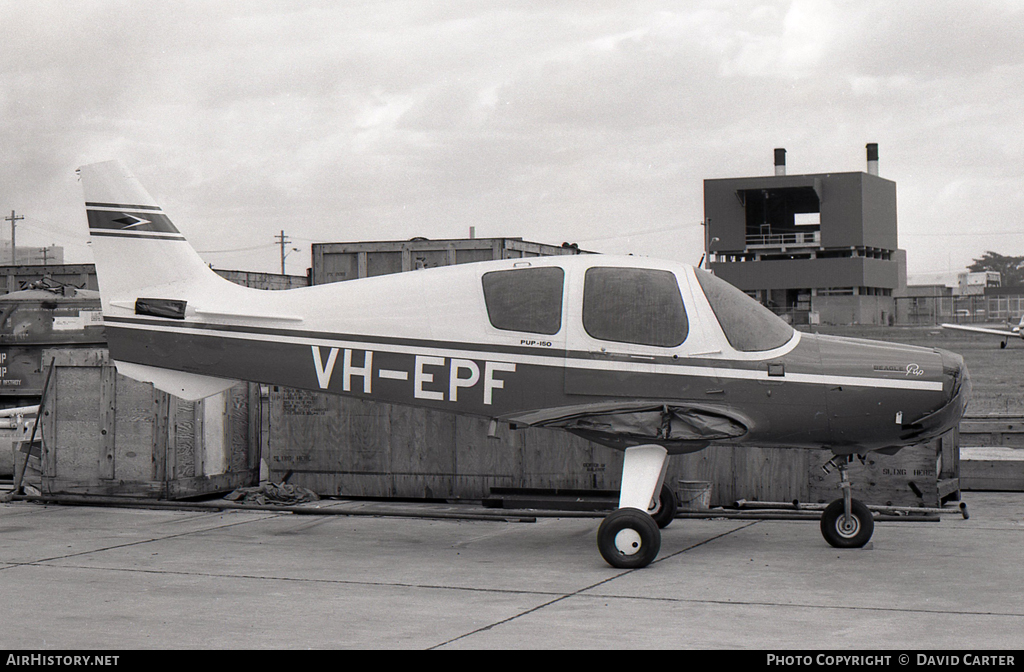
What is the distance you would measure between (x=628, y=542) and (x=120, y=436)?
6.21m

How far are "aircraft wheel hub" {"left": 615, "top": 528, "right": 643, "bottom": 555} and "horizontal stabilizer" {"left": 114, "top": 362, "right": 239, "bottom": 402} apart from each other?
144 inches

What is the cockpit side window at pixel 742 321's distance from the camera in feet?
27.5

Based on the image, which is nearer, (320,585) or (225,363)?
(320,585)

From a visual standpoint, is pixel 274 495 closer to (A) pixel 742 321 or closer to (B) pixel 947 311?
(A) pixel 742 321

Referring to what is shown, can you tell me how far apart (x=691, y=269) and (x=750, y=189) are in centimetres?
6908

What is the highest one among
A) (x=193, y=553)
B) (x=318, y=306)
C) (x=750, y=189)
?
(x=750, y=189)

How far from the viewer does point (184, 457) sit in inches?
447

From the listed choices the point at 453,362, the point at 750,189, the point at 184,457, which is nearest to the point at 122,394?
the point at 184,457

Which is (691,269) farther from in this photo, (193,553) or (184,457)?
(184,457)

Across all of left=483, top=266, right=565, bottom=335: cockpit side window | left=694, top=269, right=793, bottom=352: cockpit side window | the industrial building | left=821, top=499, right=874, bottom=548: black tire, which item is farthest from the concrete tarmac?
the industrial building

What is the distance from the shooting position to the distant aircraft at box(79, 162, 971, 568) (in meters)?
8.26

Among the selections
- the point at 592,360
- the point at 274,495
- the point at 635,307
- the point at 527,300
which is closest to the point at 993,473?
the point at 635,307

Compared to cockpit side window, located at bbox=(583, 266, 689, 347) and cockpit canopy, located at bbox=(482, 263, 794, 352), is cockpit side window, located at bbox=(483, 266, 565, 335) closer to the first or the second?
cockpit canopy, located at bbox=(482, 263, 794, 352)
